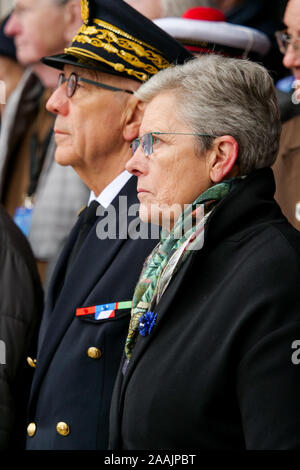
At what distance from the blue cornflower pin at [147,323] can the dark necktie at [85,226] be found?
0.94 m

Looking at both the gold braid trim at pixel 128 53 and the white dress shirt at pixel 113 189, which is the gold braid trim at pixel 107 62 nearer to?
the gold braid trim at pixel 128 53

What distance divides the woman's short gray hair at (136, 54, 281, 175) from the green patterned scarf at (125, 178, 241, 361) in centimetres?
13

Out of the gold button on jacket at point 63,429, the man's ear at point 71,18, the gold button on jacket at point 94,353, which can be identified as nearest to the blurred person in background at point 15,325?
the gold button on jacket at point 63,429

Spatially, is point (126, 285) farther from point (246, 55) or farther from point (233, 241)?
point (246, 55)

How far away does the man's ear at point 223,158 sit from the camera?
2.38m

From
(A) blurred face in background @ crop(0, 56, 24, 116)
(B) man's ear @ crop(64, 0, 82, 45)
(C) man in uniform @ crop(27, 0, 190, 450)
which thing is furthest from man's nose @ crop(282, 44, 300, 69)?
(A) blurred face in background @ crop(0, 56, 24, 116)

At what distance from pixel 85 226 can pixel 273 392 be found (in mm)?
1495

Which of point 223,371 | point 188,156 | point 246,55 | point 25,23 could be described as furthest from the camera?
point 25,23

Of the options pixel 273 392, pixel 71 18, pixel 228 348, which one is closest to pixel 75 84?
pixel 228 348

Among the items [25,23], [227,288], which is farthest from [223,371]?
[25,23]

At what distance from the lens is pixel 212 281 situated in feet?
7.36

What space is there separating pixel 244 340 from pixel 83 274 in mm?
1023

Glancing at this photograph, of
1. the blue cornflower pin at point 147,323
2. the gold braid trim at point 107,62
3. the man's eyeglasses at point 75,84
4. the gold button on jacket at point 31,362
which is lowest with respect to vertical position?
Result: the gold button on jacket at point 31,362

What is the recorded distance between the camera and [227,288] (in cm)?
217
